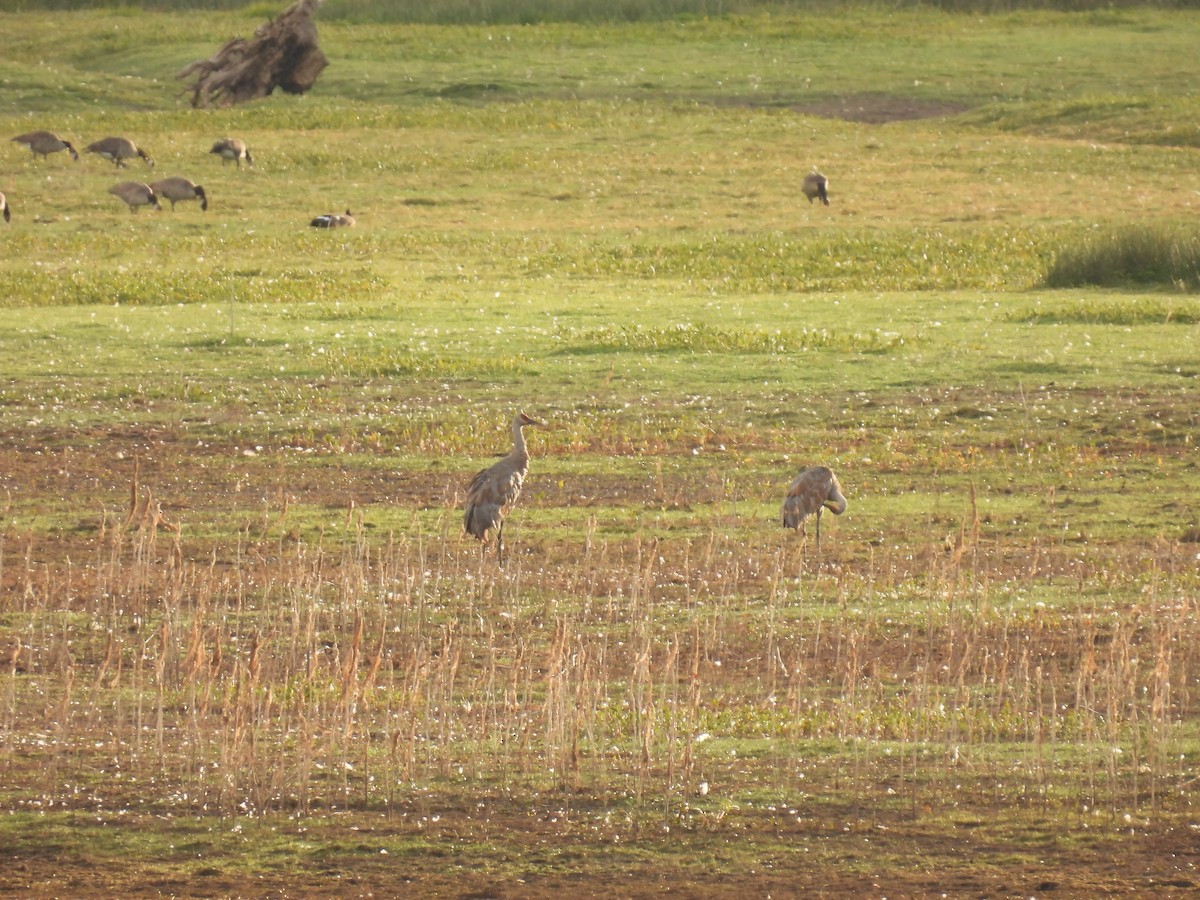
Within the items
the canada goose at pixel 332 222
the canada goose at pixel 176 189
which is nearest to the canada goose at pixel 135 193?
the canada goose at pixel 176 189

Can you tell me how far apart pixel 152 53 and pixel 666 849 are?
58563mm

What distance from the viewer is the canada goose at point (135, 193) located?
37031mm

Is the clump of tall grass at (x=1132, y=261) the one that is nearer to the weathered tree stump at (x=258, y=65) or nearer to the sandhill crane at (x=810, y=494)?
the sandhill crane at (x=810, y=494)

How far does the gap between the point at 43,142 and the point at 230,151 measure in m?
3.95

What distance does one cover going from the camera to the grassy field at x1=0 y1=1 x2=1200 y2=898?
9.74m

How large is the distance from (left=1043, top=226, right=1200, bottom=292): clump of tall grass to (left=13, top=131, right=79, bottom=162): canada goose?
71.5ft

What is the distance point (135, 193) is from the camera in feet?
122

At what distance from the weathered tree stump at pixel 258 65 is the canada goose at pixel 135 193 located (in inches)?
670

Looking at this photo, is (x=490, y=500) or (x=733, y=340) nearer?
(x=490, y=500)

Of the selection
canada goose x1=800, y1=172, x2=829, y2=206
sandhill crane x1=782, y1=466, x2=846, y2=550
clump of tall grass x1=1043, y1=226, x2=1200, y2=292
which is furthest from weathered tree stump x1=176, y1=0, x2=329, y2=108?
sandhill crane x1=782, y1=466, x2=846, y2=550

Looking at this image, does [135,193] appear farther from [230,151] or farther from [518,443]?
[518,443]

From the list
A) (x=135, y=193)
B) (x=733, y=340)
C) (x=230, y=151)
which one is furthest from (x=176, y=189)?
(x=733, y=340)

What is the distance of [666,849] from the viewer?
9.47 meters

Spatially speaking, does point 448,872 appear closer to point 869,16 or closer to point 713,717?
point 713,717
